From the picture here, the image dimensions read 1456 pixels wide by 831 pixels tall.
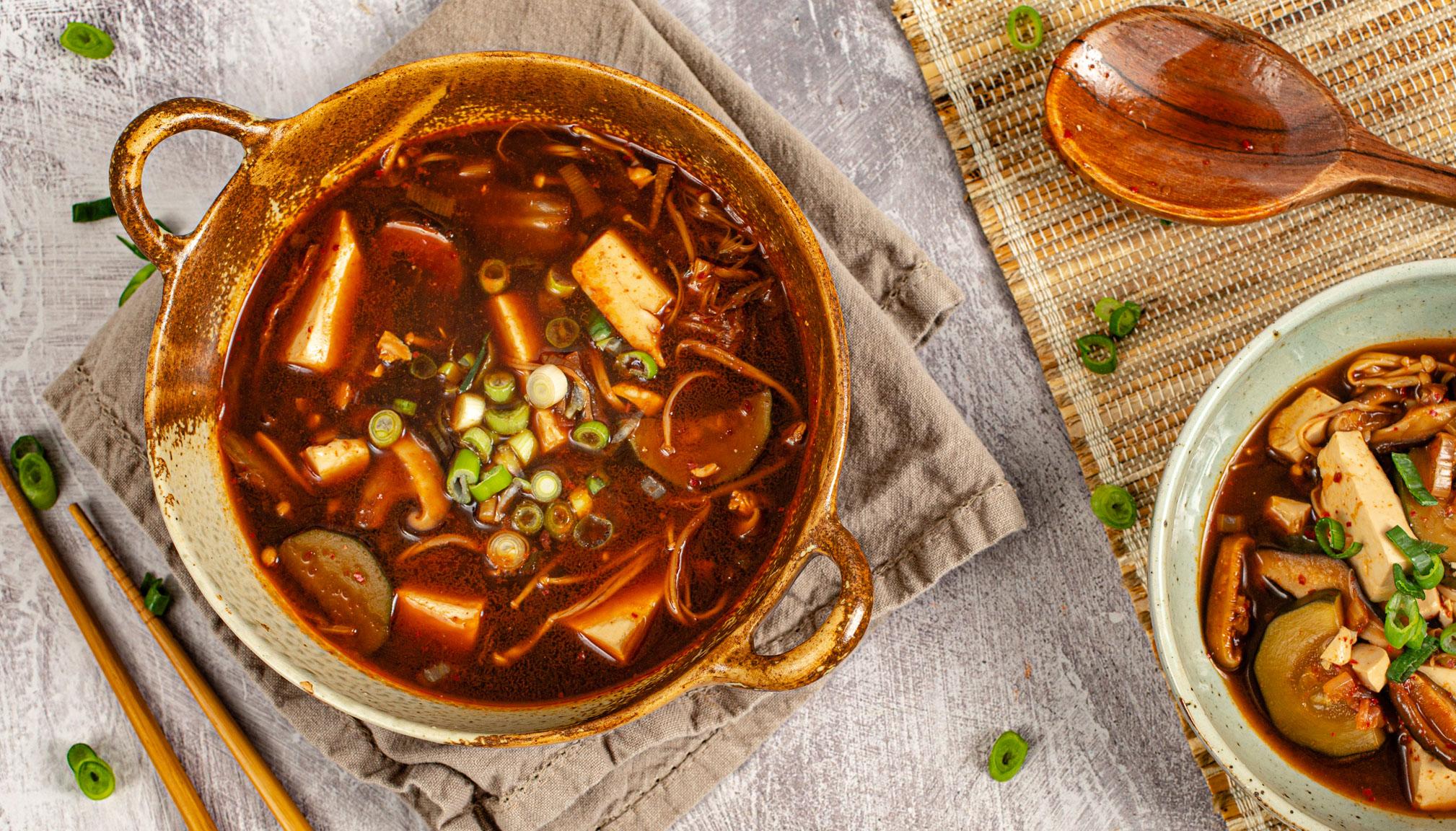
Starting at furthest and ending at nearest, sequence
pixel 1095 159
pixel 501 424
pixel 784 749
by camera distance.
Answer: pixel 784 749
pixel 1095 159
pixel 501 424

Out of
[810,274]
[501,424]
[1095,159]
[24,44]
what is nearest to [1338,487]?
[1095,159]

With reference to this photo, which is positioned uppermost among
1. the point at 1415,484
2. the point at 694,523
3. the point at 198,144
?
the point at 198,144

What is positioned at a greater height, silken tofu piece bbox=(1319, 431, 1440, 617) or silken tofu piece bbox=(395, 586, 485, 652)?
silken tofu piece bbox=(395, 586, 485, 652)

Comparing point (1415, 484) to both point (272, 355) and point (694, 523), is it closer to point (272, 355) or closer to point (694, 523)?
point (694, 523)

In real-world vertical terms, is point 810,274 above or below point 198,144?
below

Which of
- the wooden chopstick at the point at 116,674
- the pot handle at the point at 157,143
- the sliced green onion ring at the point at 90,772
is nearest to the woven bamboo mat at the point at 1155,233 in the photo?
the pot handle at the point at 157,143

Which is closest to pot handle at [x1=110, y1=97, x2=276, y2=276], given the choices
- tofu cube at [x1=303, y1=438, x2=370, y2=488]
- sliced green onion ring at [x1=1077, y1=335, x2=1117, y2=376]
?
tofu cube at [x1=303, y1=438, x2=370, y2=488]

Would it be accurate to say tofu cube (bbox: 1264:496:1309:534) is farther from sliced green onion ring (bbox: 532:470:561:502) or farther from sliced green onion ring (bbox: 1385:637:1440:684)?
sliced green onion ring (bbox: 532:470:561:502)
